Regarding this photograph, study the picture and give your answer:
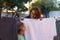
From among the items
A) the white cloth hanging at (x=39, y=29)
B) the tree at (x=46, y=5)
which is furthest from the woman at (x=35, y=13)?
the tree at (x=46, y=5)

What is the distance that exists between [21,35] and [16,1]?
83.7 inches

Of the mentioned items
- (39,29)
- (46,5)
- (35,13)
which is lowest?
(39,29)

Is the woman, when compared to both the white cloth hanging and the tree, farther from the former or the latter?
the tree

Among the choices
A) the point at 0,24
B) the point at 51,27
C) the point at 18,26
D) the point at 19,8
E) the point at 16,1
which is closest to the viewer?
the point at 0,24

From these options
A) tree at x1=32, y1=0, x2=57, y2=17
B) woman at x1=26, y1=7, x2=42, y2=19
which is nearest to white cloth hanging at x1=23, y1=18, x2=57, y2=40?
woman at x1=26, y1=7, x2=42, y2=19

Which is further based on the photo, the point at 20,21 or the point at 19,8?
the point at 19,8

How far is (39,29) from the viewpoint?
3.26 metres

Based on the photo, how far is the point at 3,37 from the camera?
9.63 feet

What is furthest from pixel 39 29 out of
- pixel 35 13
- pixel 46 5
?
pixel 46 5

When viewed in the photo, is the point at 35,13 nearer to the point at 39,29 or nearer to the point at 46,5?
the point at 39,29

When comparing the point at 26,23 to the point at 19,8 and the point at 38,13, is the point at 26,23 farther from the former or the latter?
the point at 19,8

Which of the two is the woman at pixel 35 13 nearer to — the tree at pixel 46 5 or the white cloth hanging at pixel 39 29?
the white cloth hanging at pixel 39 29

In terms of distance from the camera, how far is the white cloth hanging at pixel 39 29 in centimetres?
321

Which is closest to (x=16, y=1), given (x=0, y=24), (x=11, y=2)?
(x=11, y=2)
